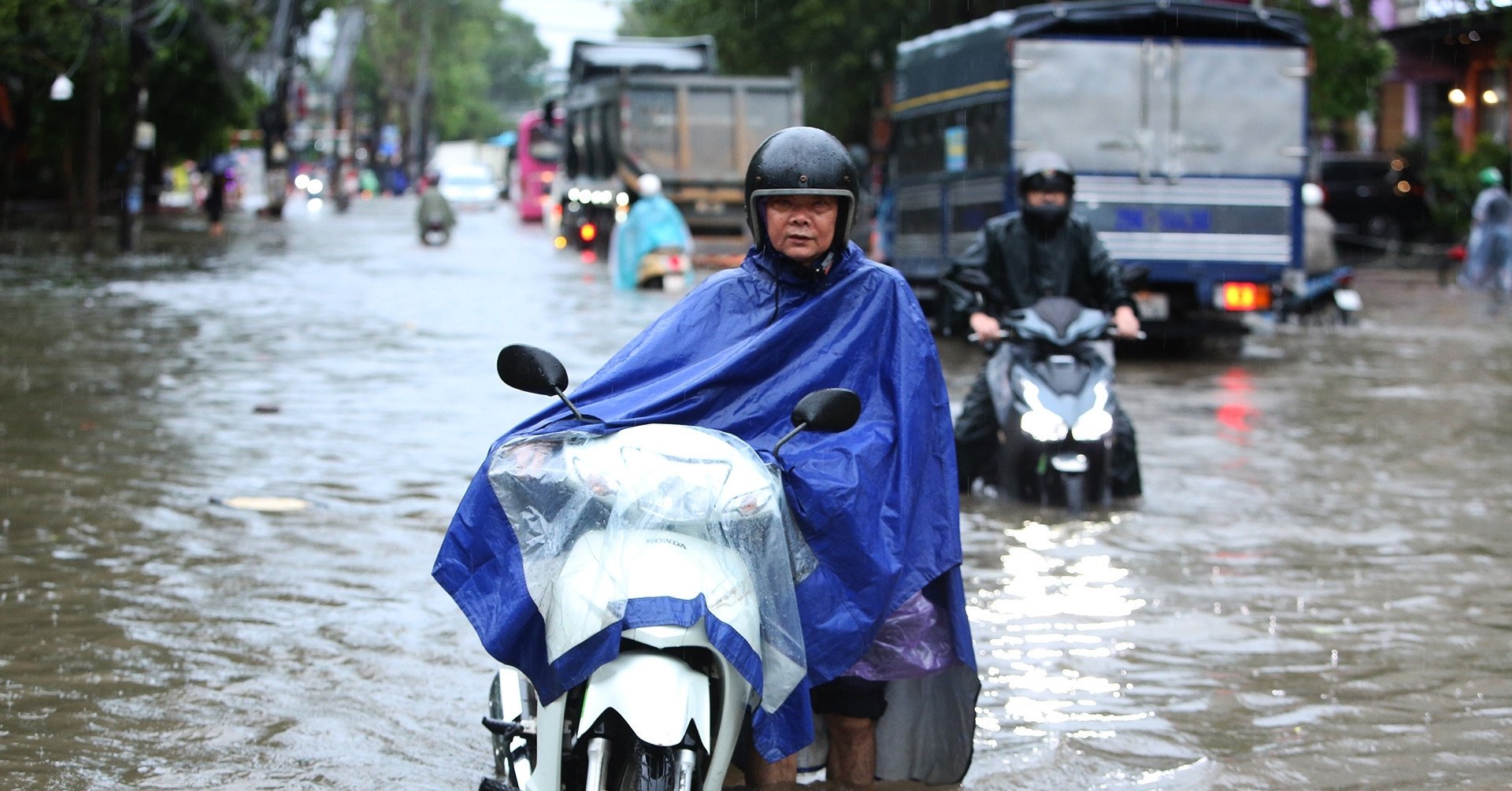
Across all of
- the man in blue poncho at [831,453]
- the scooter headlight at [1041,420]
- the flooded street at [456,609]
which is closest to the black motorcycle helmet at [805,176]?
the man in blue poncho at [831,453]

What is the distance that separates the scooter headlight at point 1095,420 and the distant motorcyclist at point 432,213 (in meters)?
26.3

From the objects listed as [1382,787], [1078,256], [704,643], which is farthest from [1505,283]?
[704,643]

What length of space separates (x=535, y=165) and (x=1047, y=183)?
45226 millimetres

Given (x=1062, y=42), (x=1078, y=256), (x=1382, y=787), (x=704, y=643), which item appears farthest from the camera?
(x=1062, y=42)

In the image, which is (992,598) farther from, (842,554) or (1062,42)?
(1062,42)

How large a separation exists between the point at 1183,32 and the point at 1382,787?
41.1 ft

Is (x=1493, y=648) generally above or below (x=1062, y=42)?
below

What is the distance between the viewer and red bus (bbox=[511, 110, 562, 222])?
5124 centimetres

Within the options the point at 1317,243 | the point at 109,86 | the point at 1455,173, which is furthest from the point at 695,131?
the point at 109,86

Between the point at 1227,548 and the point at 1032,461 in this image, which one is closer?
the point at 1227,548

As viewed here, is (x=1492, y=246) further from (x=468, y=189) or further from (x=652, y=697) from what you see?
(x=468, y=189)

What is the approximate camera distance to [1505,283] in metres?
23.7

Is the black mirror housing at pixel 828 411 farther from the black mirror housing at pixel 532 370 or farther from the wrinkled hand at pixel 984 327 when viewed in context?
the wrinkled hand at pixel 984 327

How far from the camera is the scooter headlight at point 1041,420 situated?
8.57 metres
